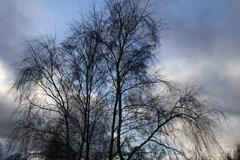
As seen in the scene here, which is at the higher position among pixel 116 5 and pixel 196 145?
pixel 116 5

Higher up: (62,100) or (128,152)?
(62,100)

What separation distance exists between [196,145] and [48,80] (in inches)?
307

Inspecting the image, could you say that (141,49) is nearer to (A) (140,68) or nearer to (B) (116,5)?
(A) (140,68)

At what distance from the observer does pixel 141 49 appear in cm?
2275

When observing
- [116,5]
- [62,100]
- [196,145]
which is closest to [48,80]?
[62,100]

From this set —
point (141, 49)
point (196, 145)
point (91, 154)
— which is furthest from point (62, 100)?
point (196, 145)

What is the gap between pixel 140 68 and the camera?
22.4m

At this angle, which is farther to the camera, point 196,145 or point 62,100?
point 62,100

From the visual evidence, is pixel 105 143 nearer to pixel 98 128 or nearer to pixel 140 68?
pixel 98 128

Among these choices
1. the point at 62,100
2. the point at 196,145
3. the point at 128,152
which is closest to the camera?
the point at 196,145

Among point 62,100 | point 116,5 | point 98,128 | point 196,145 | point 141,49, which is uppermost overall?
point 116,5

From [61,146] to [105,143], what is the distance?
2.02 meters

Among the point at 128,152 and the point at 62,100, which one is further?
the point at 62,100

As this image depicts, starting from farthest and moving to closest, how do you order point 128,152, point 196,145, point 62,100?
point 62,100, point 128,152, point 196,145
